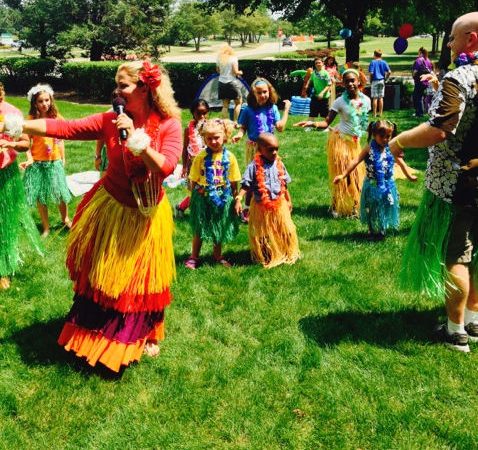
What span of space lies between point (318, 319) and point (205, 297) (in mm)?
1085

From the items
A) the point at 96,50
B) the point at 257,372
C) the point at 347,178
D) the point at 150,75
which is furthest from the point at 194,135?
the point at 96,50

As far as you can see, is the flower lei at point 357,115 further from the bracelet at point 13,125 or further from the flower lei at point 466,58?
the bracelet at point 13,125

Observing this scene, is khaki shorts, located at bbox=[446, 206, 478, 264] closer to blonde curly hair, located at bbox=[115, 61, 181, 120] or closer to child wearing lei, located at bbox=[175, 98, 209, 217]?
blonde curly hair, located at bbox=[115, 61, 181, 120]

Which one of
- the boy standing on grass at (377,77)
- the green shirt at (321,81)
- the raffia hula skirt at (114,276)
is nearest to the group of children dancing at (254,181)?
the raffia hula skirt at (114,276)

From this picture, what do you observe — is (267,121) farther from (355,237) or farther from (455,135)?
(455,135)

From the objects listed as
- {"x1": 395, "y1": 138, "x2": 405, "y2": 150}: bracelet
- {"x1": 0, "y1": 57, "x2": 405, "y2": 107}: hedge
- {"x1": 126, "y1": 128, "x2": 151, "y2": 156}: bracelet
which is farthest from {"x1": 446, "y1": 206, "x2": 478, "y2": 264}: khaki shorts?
{"x1": 0, "y1": 57, "x2": 405, "y2": 107}: hedge

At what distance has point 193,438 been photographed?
3162 millimetres

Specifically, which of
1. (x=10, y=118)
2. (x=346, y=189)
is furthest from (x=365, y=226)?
(x=10, y=118)

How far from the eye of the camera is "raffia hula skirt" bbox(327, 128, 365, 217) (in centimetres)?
682

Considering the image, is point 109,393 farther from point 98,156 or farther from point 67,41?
point 67,41

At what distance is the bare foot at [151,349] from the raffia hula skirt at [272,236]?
1791 mm

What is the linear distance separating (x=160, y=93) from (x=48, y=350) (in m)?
2.09

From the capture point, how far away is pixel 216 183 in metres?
5.37

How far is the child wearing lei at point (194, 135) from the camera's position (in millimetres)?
6609
